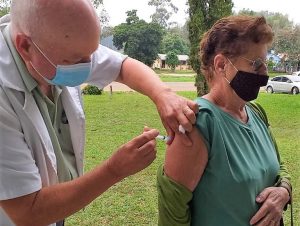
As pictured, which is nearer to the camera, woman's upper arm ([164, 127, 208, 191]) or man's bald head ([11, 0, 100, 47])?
man's bald head ([11, 0, 100, 47])

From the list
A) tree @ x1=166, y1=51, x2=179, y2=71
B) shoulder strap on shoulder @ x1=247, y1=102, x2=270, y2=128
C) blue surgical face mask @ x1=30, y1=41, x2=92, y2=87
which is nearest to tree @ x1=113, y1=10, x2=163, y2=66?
tree @ x1=166, y1=51, x2=179, y2=71

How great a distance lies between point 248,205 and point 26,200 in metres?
0.85

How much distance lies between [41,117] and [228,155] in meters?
0.71

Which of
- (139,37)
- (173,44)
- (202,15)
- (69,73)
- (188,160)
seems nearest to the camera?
(69,73)

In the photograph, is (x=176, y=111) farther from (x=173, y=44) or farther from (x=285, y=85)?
(x=173, y=44)

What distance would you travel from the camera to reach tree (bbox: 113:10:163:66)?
59.9 ft

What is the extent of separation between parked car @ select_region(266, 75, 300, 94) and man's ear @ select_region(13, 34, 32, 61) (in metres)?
16.1

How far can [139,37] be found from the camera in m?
19.3

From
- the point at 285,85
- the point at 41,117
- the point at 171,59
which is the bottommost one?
the point at 285,85

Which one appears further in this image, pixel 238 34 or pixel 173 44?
pixel 173 44

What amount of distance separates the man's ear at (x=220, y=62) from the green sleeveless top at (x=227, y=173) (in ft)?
0.47

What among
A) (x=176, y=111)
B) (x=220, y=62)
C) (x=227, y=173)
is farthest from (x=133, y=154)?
(x=220, y=62)

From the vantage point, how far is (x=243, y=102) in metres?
1.71

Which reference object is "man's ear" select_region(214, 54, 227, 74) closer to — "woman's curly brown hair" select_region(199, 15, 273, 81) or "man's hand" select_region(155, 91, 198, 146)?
"woman's curly brown hair" select_region(199, 15, 273, 81)
